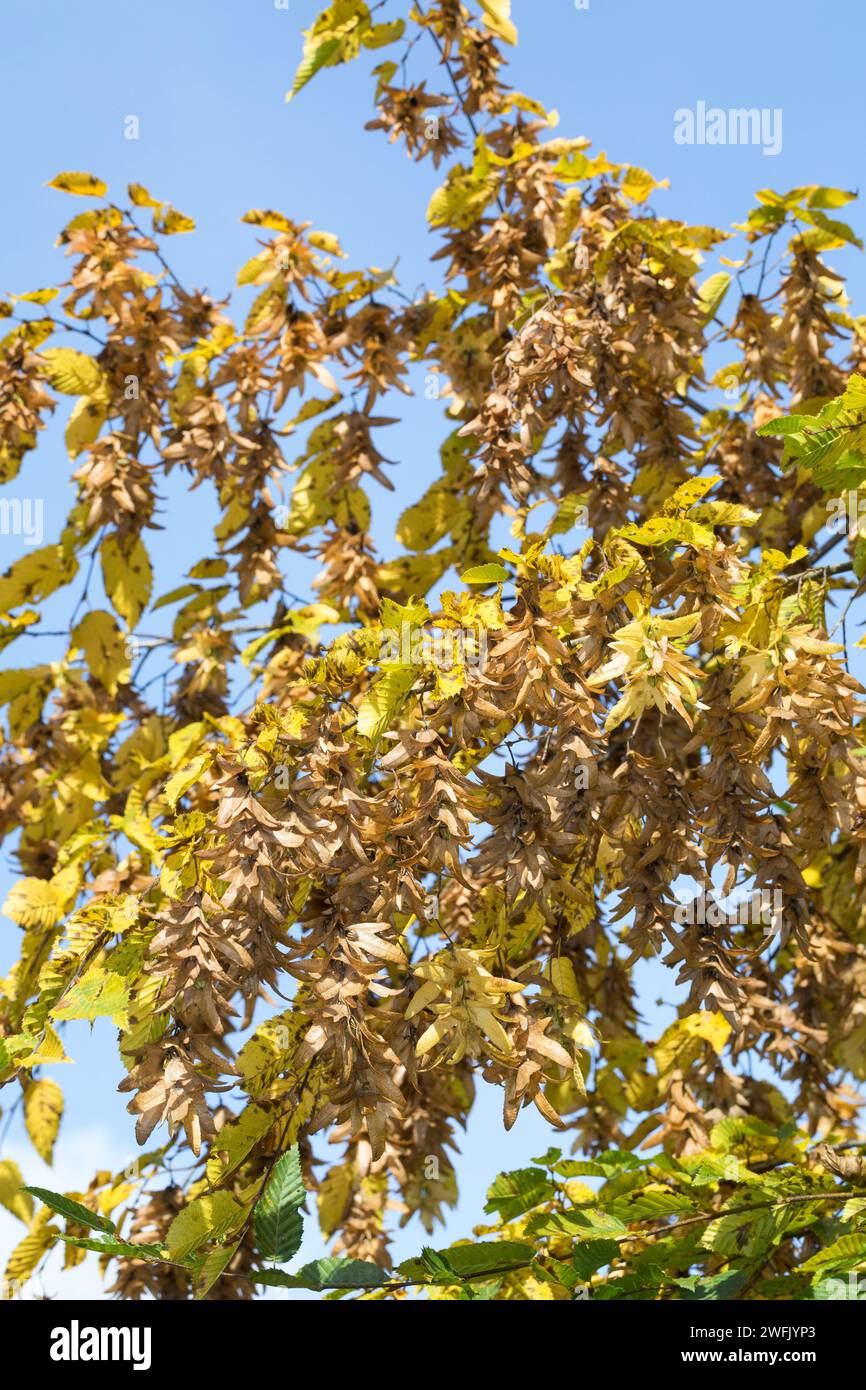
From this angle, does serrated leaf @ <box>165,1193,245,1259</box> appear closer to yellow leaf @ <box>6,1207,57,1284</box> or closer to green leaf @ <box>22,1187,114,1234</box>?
green leaf @ <box>22,1187,114,1234</box>

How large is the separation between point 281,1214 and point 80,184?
3.06 metres

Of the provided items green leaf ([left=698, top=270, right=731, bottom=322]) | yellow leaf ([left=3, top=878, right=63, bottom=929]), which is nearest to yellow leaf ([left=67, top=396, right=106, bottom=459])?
yellow leaf ([left=3, top=878, right=63, bottom=929])

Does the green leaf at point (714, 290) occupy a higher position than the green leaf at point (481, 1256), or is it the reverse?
the green leaf at point (714, 290)

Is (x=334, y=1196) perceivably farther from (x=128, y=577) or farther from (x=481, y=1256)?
(x=128, y=577)

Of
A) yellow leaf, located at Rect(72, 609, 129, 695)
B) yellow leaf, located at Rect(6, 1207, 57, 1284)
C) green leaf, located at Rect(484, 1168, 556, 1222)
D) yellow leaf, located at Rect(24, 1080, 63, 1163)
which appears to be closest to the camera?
green leaf, located at Rect(484, 1168, 556, 1222)

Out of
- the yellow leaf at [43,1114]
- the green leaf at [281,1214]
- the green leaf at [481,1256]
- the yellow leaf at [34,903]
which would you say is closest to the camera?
the green leaf at [281,1214]

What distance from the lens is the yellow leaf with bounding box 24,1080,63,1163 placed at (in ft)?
11.5

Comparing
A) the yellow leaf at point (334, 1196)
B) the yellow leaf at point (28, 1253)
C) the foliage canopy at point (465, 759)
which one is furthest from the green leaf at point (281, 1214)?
the yellow leaf at point (28, 1253)

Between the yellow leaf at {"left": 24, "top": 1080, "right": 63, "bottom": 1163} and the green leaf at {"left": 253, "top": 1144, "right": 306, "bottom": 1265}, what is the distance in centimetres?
183

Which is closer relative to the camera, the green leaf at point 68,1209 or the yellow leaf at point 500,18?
the green leaf at point 68,1209

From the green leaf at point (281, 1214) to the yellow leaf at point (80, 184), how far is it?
2991 millimetres

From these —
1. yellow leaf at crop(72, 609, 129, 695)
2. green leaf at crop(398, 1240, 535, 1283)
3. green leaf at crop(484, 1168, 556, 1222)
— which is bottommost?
green leaf at crop(398, 1240, 535, 1283)

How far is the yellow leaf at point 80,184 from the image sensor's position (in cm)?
388

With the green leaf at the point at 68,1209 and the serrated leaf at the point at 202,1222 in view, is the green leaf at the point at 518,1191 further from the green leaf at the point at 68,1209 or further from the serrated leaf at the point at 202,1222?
the green leaf at the point at 68,1209
